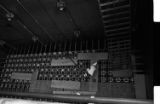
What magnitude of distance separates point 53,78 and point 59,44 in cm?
107

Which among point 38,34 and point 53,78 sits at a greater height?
point 38,34

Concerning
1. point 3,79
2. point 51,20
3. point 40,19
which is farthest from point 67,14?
point 3,79

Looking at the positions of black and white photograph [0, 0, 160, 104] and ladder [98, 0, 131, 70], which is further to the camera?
black and white photograph [0, 0, 160, 104]

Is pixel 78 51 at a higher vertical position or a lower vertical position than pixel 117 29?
lower

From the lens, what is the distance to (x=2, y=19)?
4.11m

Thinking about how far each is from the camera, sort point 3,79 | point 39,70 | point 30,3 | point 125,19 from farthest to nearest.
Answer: point 3,79, point 39,70, point 30,3, point 125,19

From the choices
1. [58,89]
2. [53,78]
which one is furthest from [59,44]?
[58,89]

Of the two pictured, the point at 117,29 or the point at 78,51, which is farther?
the point at 78,51

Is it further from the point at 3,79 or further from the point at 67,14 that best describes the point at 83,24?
the point at 3,79

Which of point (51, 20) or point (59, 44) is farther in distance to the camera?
point (59, 44)

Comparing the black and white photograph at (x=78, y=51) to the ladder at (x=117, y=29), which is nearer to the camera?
the ladder at (x=117, y=29)

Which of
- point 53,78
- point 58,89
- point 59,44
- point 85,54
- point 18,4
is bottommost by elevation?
point 58,89

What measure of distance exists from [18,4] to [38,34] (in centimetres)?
121

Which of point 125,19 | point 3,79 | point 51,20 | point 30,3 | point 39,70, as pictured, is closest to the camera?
point 125,19
